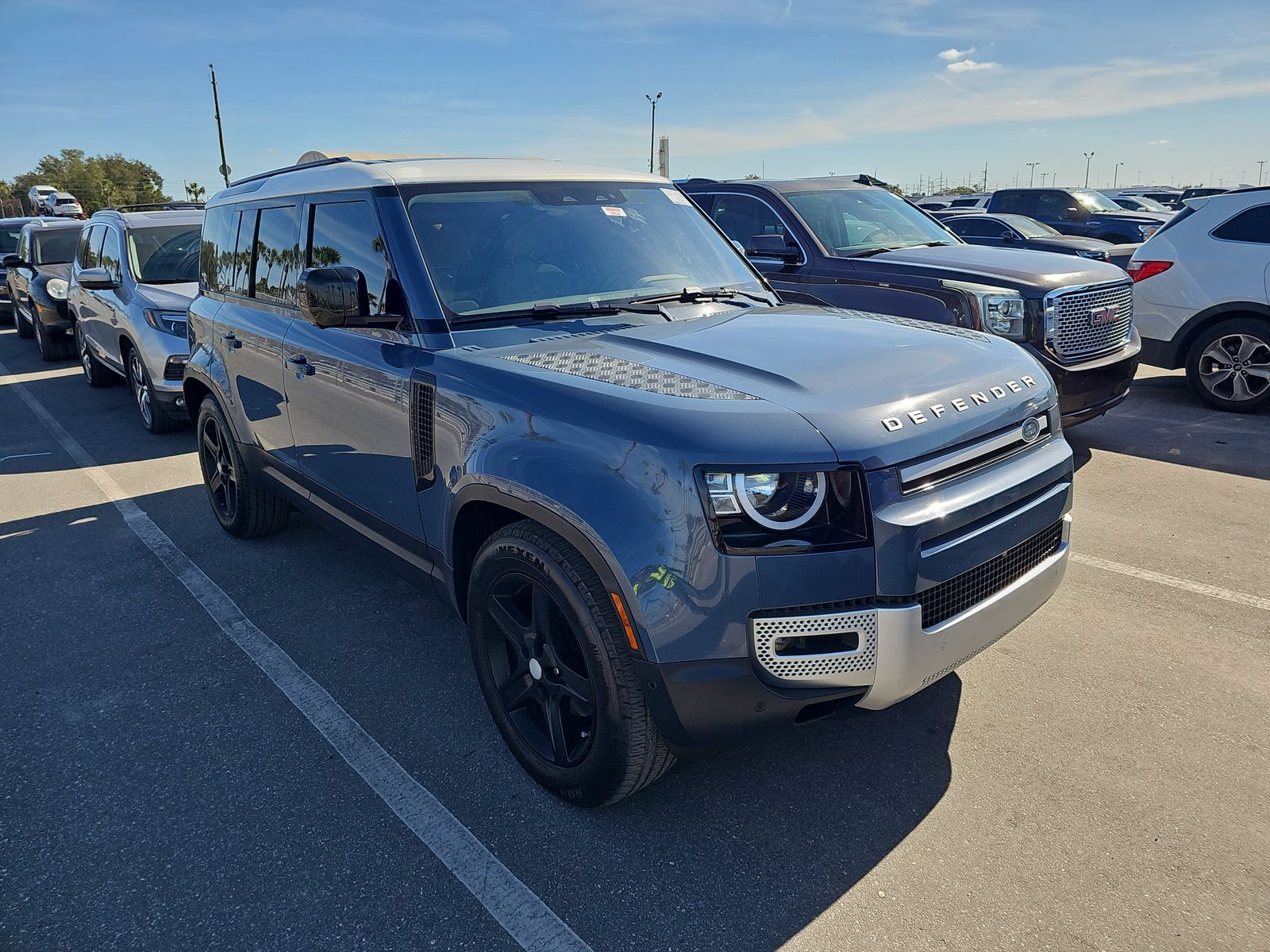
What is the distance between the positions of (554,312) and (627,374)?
30.6 inches

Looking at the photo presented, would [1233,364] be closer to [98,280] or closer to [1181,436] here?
[1181,436]

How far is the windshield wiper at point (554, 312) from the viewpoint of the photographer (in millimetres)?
3162

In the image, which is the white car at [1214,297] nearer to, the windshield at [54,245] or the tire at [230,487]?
the tire at [230,487]

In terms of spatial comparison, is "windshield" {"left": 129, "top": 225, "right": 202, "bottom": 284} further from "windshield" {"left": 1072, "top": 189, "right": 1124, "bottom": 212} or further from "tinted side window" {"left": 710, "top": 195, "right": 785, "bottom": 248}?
"windshield" {"left": 1072, "top": 189, "right": 1124, "bottom": 212}

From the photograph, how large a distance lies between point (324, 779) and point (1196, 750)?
2888 millimetres

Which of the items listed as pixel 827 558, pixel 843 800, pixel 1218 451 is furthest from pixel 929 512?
pixel 1218 451

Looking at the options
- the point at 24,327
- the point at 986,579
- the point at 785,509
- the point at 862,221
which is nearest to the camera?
the point at 785,509

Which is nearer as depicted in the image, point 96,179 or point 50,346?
point 50,346

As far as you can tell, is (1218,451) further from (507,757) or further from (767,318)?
(507,757)

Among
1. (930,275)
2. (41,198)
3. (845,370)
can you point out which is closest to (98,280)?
(930,275)

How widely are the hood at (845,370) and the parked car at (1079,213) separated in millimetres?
16765

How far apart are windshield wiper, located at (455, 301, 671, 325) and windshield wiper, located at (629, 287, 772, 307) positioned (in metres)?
0.08

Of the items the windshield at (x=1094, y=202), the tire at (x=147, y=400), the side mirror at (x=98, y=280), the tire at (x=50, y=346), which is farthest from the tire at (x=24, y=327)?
the windshield at (x=1094, y=202)

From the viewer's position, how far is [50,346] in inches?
493
